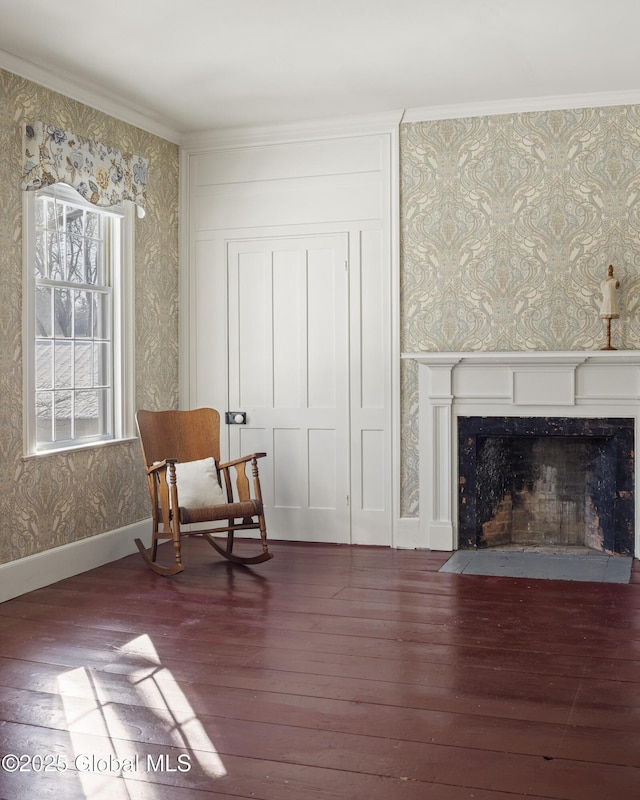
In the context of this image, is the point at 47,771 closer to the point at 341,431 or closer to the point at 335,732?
the point at 335,732

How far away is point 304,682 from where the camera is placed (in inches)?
123

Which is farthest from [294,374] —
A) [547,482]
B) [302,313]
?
[547,482]

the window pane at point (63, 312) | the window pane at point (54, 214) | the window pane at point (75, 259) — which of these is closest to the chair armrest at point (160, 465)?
the window pane at point (63, 312)

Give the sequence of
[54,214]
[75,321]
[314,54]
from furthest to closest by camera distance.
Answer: [75,321] < [54,214] < [314,54]

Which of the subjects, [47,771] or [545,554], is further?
[545,554]

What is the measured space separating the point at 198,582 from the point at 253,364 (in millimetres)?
1716

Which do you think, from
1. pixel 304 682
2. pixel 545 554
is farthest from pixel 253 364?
pixel 304 682

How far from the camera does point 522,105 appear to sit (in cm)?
520

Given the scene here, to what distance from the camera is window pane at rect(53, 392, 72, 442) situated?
482cm

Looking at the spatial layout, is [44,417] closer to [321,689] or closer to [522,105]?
[321,689]

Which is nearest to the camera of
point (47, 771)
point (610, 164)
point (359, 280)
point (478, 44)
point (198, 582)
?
point (47, 771)

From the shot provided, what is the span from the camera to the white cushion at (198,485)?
4.88 metres

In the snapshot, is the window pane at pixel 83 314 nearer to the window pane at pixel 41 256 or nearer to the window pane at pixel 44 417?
the window pane at pixel 41 256

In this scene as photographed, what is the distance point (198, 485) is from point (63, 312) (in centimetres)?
126
